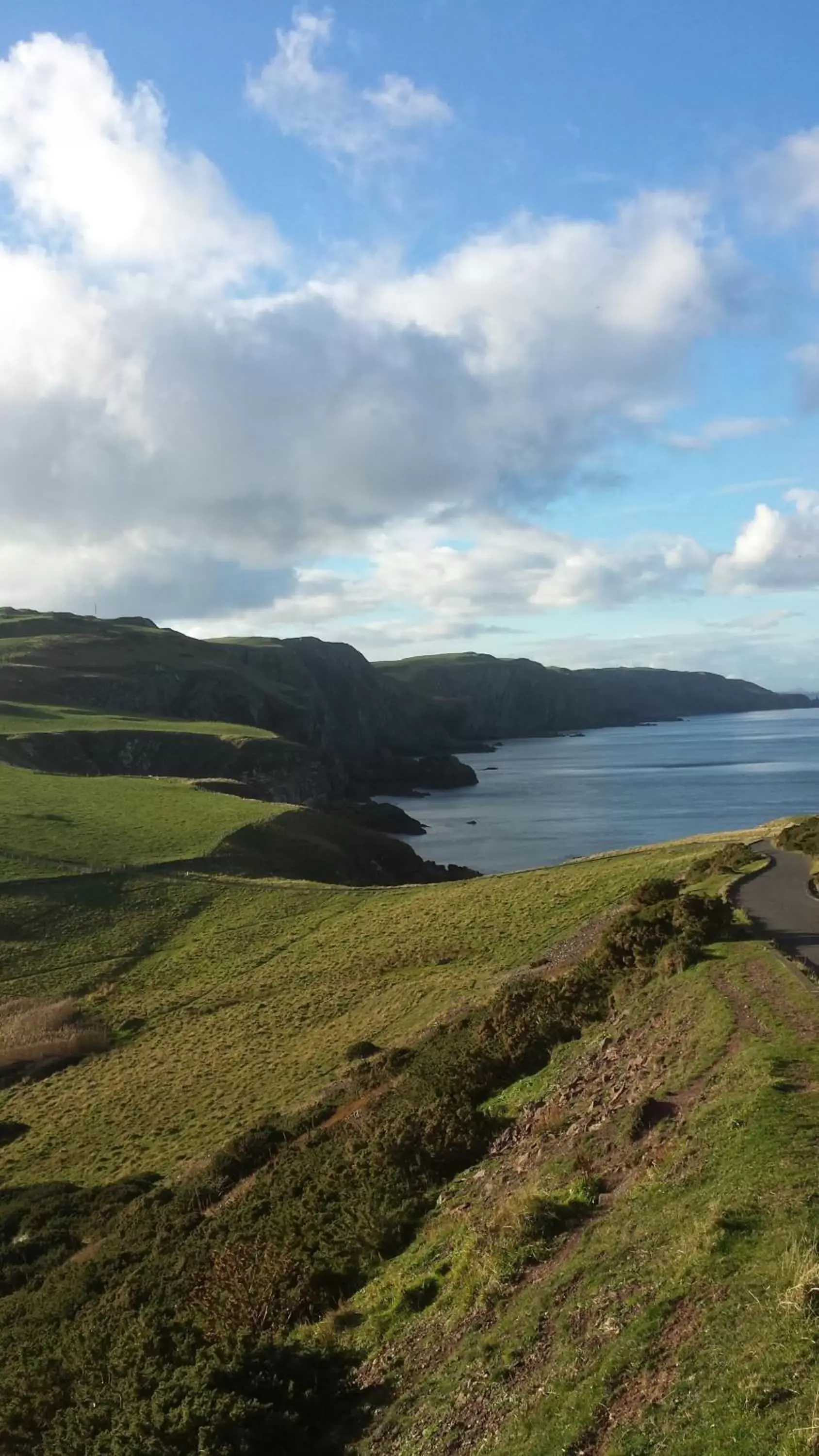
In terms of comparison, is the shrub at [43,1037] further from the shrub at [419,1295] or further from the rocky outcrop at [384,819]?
the rocky outcrop at [384,819]

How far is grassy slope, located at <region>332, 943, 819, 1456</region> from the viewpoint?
7.25 meters

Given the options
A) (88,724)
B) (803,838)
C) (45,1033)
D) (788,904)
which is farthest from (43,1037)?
(88,724)

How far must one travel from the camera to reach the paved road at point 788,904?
71.9ft

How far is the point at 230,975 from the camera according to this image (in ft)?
127

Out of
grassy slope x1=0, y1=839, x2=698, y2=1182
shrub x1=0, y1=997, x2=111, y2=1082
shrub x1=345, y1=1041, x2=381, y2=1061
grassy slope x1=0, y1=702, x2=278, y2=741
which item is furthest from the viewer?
grassy slope x1=0, y1=702, x2=278, y2=741

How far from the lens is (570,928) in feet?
111

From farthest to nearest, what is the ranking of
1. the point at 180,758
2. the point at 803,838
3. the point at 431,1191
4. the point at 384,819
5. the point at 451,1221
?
the point at 180,758
the point at 384,819
the point at 803,838
the point at 431,1191
the point at 451,1221

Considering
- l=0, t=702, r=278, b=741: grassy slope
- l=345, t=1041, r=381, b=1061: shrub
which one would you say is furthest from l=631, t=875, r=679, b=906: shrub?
l=0, t=702, r=278, b=741: grassy slope

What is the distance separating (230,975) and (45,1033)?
7.51m

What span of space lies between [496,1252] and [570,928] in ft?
75.7

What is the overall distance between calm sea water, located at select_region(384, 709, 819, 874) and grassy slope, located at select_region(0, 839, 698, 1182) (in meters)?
33.6

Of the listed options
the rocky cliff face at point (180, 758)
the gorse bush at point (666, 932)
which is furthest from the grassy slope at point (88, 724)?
the gorse bush at point (666, 932)

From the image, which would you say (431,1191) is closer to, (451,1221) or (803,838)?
(451,1221)

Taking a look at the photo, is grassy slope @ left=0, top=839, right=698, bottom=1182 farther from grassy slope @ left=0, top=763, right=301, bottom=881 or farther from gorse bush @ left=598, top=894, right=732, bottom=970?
gorse bush @ left=598, top=894, right=732, bottom=970
